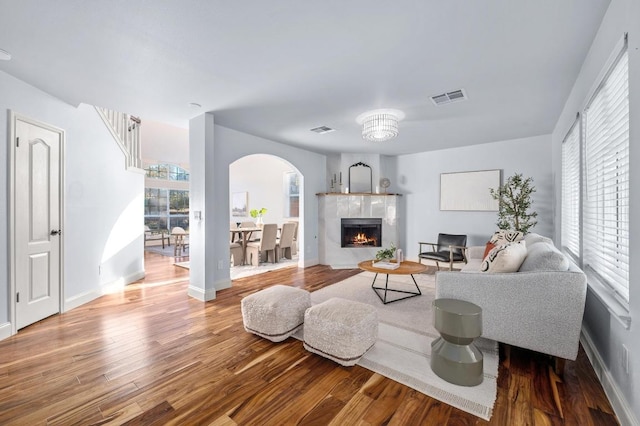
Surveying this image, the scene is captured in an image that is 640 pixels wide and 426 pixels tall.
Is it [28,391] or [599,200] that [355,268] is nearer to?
[599,200]

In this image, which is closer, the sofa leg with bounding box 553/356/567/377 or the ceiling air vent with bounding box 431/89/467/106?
the sofa leg with bounding box 553/356/567/377

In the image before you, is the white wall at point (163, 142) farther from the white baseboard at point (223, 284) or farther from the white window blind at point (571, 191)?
the white window blind at point (571, 191)

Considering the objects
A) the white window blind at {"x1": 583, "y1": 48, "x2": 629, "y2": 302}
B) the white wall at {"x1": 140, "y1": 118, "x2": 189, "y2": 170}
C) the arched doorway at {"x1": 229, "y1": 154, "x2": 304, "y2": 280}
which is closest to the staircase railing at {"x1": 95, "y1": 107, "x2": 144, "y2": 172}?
the white wall at {"x1": 140, "y1": 118, "x2": 189, "y2": 170}

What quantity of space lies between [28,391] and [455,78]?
167 inches

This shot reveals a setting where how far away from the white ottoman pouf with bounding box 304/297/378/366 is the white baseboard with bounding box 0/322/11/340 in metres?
2.87

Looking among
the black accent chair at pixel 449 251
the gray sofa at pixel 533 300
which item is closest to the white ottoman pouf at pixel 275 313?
the gray sofa at pixel 533 300

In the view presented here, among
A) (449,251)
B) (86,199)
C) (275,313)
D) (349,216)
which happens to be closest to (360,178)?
(349,216)

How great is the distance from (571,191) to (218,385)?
4217 millimetres

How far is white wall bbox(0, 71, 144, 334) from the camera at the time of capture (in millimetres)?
2727

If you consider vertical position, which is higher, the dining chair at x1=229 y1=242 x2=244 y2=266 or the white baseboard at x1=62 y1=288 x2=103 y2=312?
the dining chair at x1=229 y1=242 x2=244 y2=266

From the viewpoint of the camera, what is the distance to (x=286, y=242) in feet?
21.6

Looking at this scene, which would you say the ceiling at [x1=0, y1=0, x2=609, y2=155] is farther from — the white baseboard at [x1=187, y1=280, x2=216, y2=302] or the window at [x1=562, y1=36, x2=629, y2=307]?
the white baseboard at [x1=187, y1=280, x2=216, y2=302]

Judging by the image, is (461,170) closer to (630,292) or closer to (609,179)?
(609,179)

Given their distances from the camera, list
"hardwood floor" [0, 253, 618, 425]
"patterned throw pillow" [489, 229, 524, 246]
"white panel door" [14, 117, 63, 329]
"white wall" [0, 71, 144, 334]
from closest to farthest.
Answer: "hardwood floor" [0, 253, 618, 425] < "white wall" [0, 71, 144, 334] < "white panel door" [14, 117, 63, 329] < "patterned throw pillow" [489, 229, 524, 246]
